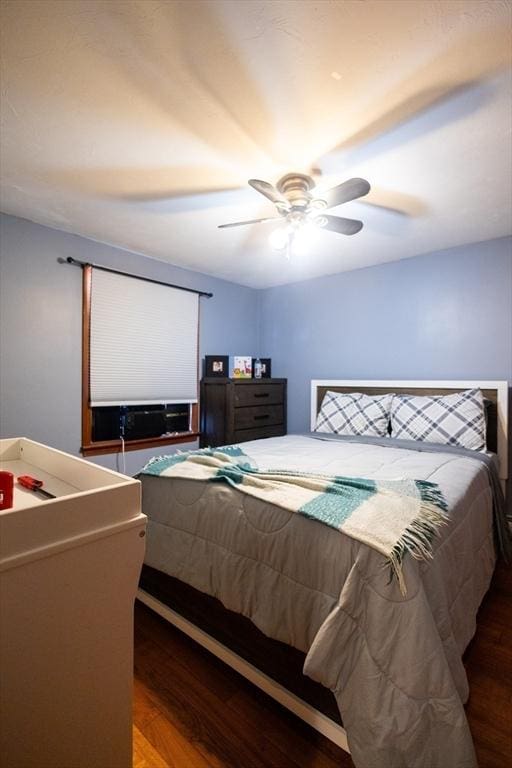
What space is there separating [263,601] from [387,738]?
0.46 meters

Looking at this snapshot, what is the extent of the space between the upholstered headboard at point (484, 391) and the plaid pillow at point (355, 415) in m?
0.17

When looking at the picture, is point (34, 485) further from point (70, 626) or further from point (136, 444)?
point (136, 444)

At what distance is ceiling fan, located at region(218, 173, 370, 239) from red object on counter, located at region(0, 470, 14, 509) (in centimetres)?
146

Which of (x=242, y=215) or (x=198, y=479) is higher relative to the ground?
(x=242, y=215)

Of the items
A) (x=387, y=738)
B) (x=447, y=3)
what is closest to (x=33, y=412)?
(x=387, y=738)

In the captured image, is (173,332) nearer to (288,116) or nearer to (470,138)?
(288,116)

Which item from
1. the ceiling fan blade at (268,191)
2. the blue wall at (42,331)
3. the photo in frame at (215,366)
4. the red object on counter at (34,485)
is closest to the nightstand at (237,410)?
the photo in frame at (215,366)

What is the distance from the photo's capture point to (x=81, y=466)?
84 centimetres

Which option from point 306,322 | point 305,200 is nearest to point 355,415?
point 306,322

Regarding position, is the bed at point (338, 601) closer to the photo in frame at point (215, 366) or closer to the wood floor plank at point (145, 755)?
the wood floor plank at point (145, 755)

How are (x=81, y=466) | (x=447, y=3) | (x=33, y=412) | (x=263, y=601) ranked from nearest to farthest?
1. (x=81, y=466)
2. (x=447, y=3)
3. (x=263, y=601)
4. (x=33, y=412)

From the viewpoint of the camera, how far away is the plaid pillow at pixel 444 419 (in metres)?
2.32

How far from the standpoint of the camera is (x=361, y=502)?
46.9 inches

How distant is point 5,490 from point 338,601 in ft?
2.91
